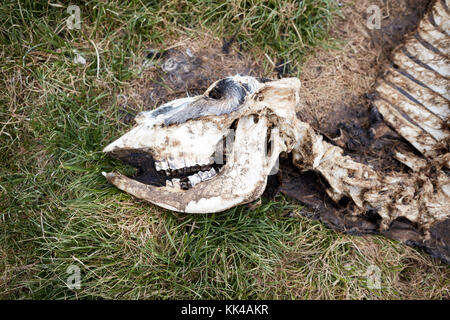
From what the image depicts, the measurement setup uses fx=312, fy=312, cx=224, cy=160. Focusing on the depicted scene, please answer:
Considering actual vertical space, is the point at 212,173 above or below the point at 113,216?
above

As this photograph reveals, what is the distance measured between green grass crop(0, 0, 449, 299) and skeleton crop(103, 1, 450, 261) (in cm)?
36

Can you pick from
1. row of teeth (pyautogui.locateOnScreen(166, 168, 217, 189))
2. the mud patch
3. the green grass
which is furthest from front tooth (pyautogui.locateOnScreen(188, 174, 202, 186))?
the mud patch

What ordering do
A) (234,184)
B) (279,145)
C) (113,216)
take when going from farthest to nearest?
(113,216), (279,145), (234,184)

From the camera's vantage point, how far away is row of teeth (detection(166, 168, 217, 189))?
6.81 ft

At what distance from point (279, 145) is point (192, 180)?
659 mm

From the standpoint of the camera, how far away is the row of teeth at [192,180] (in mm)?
2074

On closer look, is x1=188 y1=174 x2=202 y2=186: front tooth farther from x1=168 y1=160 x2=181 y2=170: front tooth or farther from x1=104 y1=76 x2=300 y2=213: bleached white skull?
x1=168 y1=160 x2=181 y2=170: front tooth

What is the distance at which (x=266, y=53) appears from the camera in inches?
113

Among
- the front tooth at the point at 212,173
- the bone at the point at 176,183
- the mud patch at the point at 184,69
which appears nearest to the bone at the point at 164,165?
the bone at the point at 176,183

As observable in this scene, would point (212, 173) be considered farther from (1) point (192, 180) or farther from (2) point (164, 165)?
(2) point (164, 165)

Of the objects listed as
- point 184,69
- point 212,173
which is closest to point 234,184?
point 212,173

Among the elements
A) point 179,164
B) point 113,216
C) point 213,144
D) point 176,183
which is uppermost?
point 213,144

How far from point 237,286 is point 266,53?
2.02 meters

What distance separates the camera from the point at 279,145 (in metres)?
2.20
